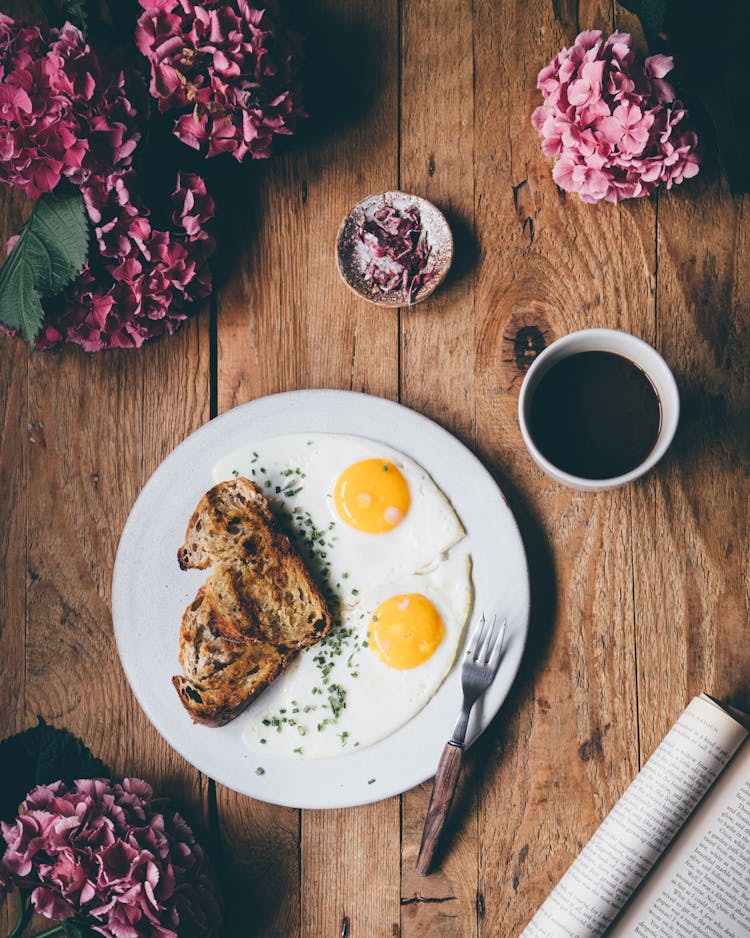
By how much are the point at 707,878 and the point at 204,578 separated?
1120 mm

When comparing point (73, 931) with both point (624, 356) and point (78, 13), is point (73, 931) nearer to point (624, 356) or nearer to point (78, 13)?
point (624, 356)

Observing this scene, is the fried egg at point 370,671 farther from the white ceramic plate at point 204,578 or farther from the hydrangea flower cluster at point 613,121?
the hydrangea flower cluster at point 613,121

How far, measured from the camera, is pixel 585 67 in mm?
1491

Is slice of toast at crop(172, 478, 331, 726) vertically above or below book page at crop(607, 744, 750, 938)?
above

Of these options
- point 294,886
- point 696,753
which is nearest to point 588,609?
point 696,753

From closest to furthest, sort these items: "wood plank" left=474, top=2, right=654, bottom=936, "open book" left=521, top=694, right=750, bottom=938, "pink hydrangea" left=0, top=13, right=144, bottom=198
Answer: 1. "pink hydrangea" left=0, top=13, right=144, bottom=198
2. "open book" left=521, top=694, right=750, bottom=938
3. "wood plank" left=474, top=2, right=654, bottom=936

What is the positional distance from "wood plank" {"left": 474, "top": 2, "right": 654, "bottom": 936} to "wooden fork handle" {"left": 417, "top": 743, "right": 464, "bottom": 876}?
109 millimetres

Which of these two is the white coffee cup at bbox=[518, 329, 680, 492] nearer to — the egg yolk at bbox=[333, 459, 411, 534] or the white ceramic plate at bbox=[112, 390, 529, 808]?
the white ceramic plate at bbox=[112, 390, 529, 808]

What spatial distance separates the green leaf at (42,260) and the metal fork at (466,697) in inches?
40.4

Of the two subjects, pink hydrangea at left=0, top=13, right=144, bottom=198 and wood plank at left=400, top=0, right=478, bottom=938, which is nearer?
pink hydrangea at left=0, top=13, right=144, bottom=198

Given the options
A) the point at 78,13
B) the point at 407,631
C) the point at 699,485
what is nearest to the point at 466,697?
the point at 407,631

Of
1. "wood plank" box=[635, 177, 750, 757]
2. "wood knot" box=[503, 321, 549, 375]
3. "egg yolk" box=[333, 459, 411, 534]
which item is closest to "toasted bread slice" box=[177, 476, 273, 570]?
"egg yolk" box=[333, 459, 411, 534]

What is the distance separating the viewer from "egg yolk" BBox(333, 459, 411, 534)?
60.8 inches

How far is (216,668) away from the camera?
150 centimetres
